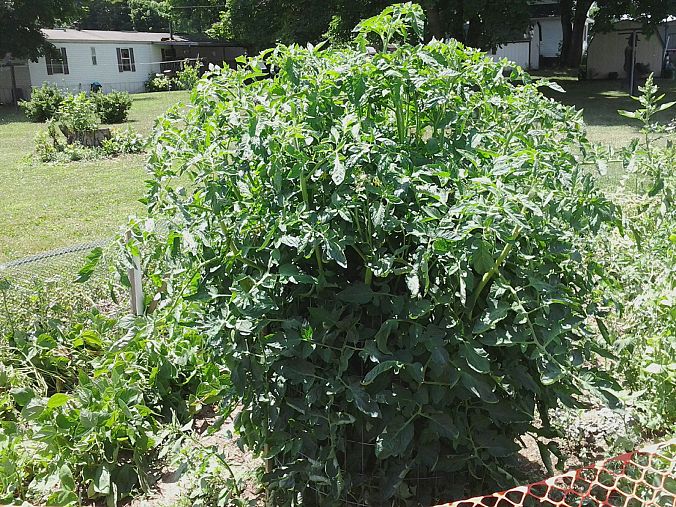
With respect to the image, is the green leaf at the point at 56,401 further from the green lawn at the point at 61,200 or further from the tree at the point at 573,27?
the tree at the point at 573,27

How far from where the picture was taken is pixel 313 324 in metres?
2.20

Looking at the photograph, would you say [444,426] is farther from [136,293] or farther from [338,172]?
[136,293]

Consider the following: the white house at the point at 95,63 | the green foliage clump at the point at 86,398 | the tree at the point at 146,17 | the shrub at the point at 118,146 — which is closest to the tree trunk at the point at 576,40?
the white house at the point at 95,63

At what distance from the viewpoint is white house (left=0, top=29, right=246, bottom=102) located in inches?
1200

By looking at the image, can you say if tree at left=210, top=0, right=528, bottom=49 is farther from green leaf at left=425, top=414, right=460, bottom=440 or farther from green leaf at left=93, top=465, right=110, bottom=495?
green leaf at left=425, top=414, right=460, bottom=440

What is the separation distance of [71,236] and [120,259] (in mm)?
5493

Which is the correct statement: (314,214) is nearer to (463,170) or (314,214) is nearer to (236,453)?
(463,170)

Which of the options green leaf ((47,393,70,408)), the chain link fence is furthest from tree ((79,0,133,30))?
green leaf ((47,393,70,408))

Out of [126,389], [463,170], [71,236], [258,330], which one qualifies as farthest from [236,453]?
[71,236]

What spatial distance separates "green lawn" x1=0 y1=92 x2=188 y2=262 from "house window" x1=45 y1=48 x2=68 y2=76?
60.0 feet

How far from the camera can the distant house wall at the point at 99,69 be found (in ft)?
104

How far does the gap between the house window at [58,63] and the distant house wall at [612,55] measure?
2232 cm

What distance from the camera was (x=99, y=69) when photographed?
117ft

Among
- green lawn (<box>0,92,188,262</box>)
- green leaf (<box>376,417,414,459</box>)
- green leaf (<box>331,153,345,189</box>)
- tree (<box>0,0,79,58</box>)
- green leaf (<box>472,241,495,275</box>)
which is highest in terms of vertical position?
tree (<box>0,0,79,58</box>)
